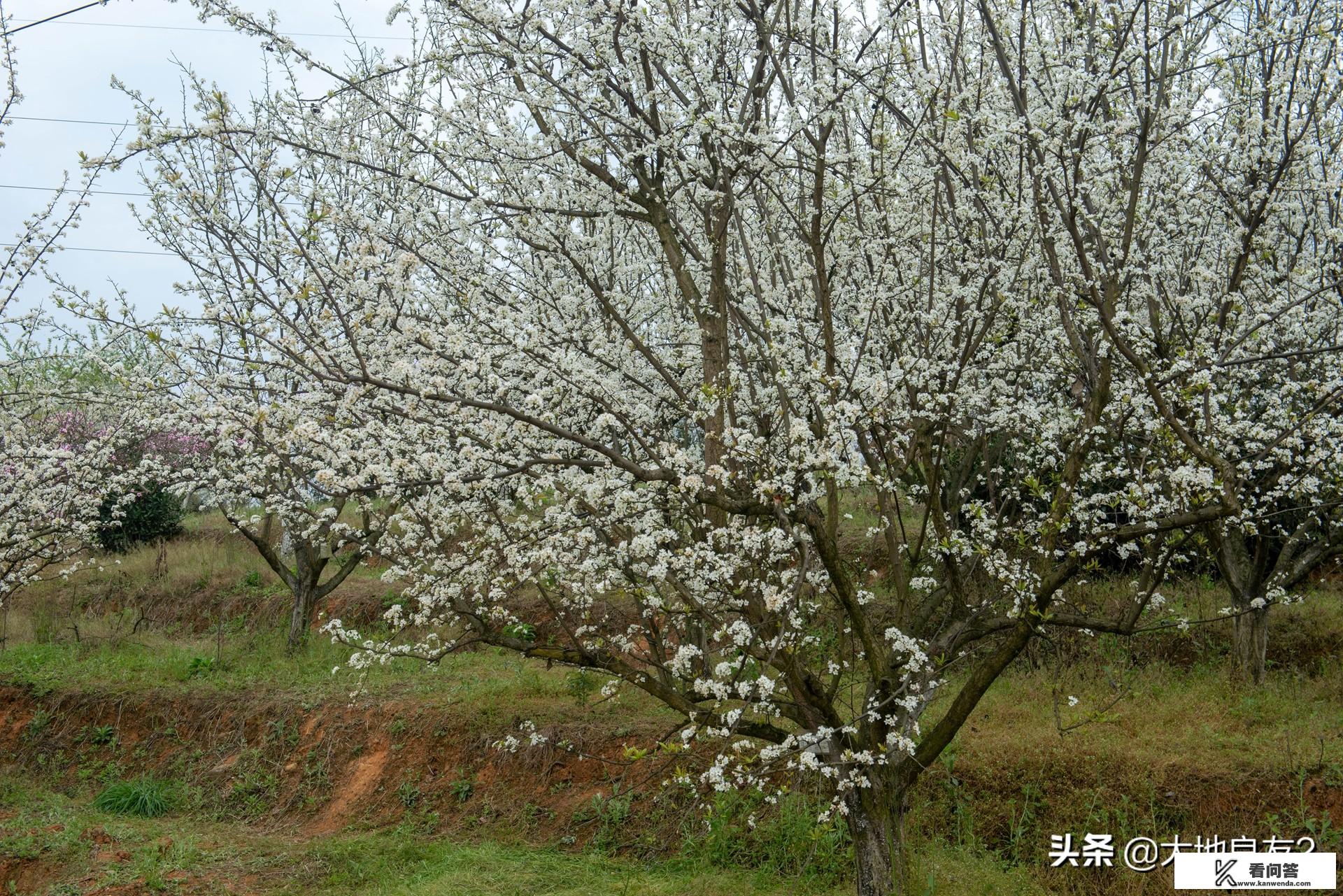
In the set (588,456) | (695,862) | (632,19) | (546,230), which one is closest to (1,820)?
(695,862)

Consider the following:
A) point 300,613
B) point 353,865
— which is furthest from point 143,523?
point 353,865

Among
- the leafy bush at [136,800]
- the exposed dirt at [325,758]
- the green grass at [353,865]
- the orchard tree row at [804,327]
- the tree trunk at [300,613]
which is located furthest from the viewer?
the tree trunk at [300,613]

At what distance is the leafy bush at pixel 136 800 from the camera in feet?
36.3

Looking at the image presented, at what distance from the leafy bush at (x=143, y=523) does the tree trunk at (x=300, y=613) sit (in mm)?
7967

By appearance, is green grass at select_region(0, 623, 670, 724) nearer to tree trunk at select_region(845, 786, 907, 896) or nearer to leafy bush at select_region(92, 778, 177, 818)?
leafy bush at select_region(92, 778, 177, 818)

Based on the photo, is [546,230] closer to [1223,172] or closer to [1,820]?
[1223,172]

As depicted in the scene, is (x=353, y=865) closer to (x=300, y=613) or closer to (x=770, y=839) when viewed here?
(x=770, y=839)

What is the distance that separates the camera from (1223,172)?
7.96 m

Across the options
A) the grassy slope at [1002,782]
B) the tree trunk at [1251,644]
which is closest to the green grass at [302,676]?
the grassy slope at [1002,782]

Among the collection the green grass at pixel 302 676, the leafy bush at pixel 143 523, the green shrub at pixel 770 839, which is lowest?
the green shrub at pixel 770 839

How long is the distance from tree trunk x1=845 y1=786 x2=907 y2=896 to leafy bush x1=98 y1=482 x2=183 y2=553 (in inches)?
719

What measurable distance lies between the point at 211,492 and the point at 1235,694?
12751mm

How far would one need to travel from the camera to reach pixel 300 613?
14.3 metres

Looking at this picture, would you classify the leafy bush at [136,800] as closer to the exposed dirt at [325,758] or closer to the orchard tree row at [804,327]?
the exposed dirt at [325,758]
